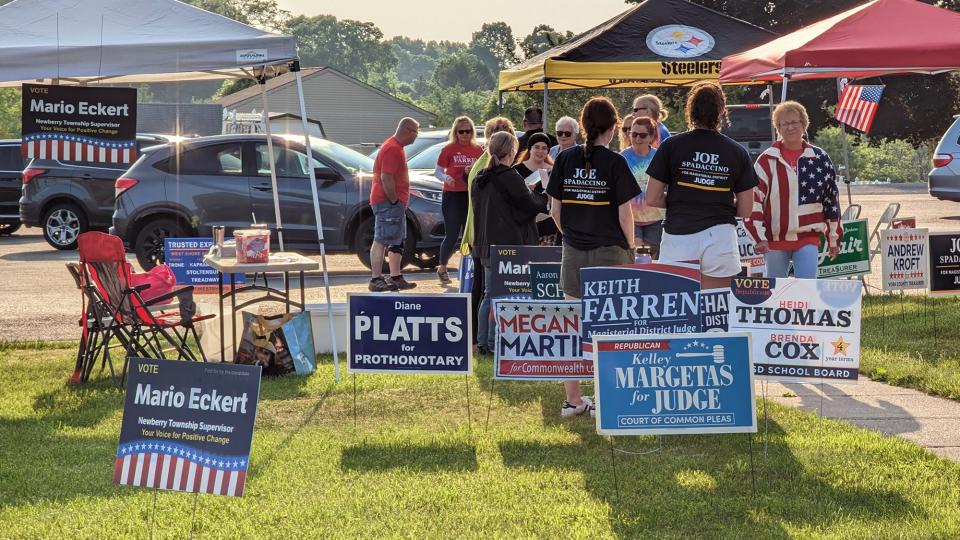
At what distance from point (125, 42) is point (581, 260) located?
141 inches

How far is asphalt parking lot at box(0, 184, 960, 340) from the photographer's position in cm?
1198

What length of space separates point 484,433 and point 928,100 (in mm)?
38450

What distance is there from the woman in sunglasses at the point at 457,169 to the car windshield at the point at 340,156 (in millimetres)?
3387

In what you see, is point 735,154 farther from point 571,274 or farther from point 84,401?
point 84,401

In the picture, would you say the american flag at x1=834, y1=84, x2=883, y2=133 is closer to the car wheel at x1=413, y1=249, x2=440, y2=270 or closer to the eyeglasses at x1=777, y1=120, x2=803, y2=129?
the car wheel at x1=413, y1=249, x2=440, y2=270

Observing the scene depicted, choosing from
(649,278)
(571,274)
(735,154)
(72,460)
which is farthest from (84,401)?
(735,154)

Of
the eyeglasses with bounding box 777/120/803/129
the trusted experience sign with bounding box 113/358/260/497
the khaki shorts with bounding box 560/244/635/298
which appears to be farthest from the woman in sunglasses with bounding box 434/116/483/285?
the trusted experience sign with bounding box 113/358/260/497

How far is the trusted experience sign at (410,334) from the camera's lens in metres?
7.45

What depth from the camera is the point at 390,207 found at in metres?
13.0

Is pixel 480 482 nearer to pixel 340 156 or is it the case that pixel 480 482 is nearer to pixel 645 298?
pixel 645 298

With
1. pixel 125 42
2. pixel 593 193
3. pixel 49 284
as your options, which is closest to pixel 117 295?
pixel 125 42

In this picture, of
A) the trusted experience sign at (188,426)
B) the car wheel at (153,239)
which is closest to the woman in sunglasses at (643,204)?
the trusted experience sign at (188,426)

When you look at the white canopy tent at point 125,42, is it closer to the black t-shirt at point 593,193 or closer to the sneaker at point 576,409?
the sneaker at point 576,409

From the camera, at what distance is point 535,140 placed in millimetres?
10109
